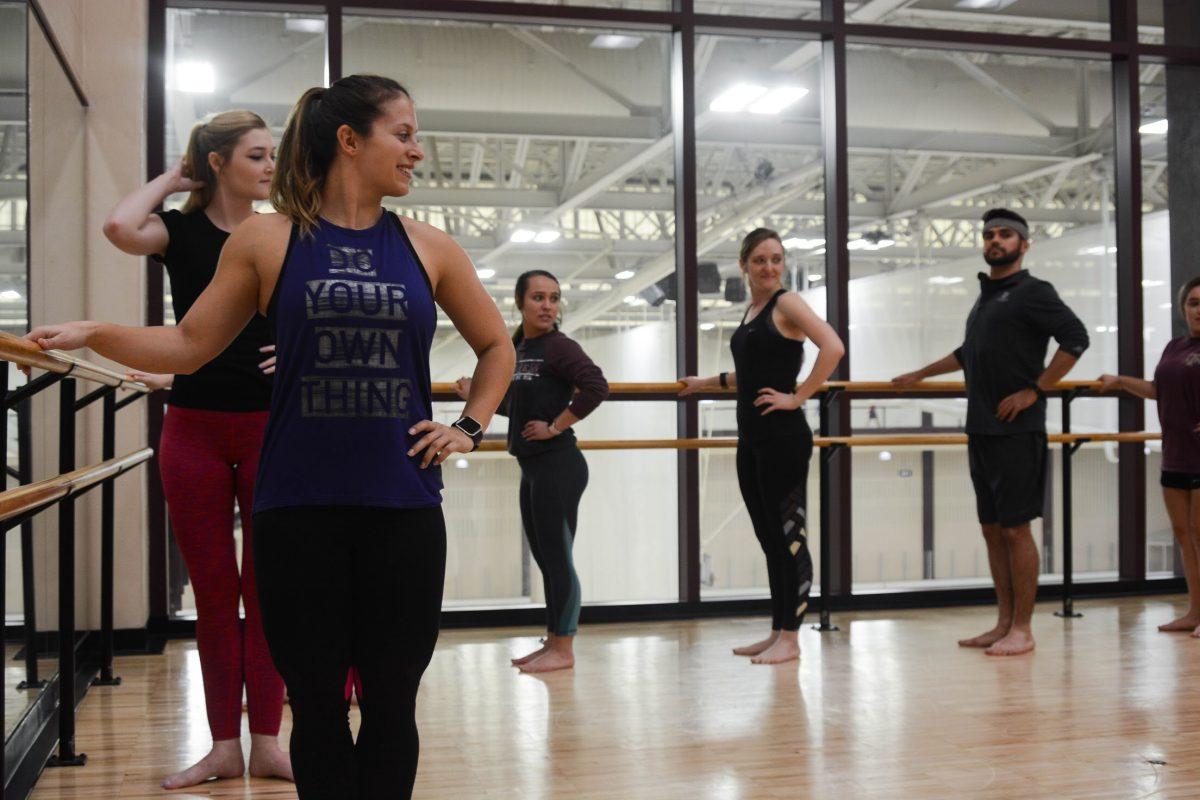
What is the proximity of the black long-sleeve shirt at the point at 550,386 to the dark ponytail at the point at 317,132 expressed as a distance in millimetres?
2188

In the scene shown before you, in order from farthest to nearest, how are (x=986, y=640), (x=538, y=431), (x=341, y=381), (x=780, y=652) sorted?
(x=986, y=640) < (x=780, y=652) < (x=538, y=431) < (x=341, y=381)

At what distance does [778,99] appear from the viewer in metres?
5.43

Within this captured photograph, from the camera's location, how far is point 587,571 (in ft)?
16.8

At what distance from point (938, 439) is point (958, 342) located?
2.98 ft

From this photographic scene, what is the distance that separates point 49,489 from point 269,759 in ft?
2.78

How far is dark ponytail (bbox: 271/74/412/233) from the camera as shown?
1.68 m

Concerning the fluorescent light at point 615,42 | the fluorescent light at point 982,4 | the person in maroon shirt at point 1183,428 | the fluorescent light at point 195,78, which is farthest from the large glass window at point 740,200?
the fluorescent light at point 195,78

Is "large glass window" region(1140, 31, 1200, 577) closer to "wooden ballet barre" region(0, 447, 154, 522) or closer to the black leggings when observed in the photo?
"wooden ballet barre" region(0, 447, 154, 522)

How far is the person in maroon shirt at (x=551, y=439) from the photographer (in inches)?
153

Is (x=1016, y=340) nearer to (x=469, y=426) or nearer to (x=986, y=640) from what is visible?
(x=986, y=640)

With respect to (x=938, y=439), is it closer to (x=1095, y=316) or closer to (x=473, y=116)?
(x=1095, y=316)

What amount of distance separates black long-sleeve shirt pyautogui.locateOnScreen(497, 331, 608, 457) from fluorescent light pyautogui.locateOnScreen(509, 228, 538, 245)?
1.21 metres

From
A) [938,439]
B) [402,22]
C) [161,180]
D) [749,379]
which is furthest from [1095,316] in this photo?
[161,180]

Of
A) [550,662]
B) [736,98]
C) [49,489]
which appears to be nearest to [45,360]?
[49,489]
